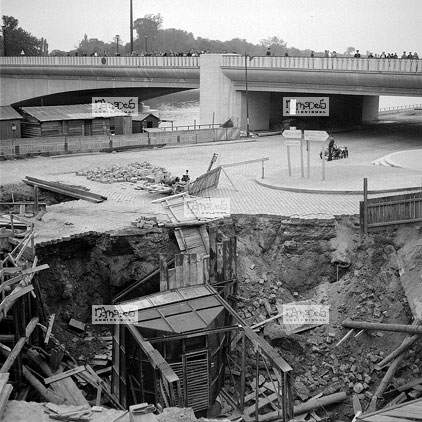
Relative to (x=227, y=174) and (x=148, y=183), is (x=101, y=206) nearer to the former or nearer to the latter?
(x=148, y=183)

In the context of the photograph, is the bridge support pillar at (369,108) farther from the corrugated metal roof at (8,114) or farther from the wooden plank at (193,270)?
the wooden plank at (193,270)

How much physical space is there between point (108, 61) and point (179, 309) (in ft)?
141

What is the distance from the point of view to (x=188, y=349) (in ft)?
63.8

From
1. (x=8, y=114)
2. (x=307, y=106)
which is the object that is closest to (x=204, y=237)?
(x=8, y=114)

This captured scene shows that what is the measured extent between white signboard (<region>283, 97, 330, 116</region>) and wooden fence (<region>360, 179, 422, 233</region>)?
30.8 metres

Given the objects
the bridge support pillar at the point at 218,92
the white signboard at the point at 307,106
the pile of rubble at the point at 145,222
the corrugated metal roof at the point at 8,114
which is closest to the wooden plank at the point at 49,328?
the pile of rubble at the point at 145,222

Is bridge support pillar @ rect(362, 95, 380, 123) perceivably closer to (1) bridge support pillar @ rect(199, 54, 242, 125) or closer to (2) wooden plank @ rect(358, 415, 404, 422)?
(1) bridge support pillar @ rect(199, 54, 242, 125)

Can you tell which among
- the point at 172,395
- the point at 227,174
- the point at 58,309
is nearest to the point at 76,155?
the point at 227,174

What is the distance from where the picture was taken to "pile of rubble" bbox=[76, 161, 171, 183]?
108 ft

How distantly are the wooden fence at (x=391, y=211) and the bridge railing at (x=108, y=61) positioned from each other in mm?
32671

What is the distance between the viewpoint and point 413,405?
14.1 metres

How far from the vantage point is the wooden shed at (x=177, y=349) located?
62.8ft

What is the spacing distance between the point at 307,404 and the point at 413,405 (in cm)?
647

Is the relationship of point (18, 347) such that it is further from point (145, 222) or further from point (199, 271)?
point (145, 222)
